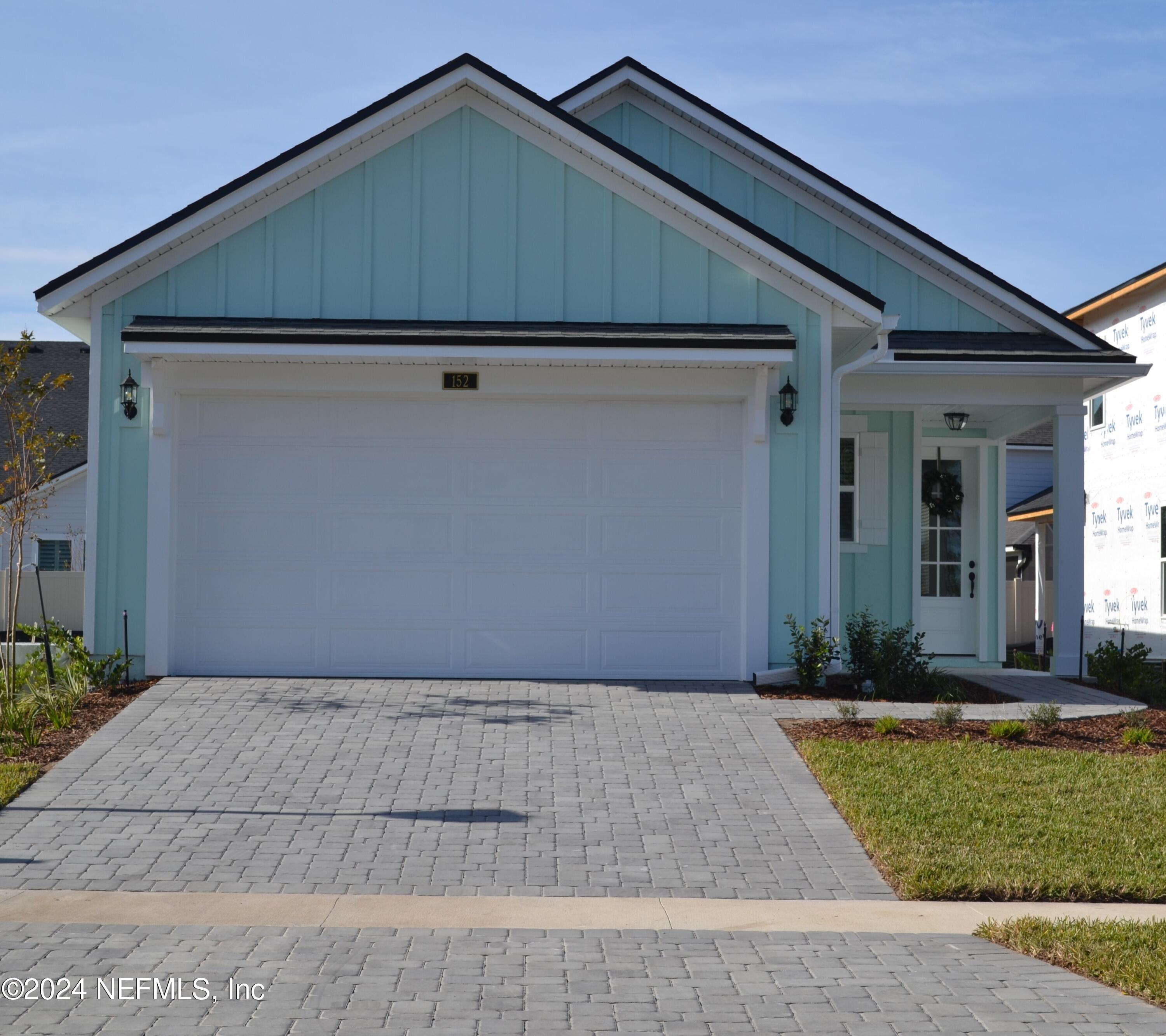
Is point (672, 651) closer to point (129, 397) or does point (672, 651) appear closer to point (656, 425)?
point (656, 425)

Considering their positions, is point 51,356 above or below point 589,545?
above

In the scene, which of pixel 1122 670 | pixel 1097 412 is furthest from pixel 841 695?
pixel 1097 412

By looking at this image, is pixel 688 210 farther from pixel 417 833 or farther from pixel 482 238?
pixel 417 833

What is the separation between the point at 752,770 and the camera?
8.74 meters

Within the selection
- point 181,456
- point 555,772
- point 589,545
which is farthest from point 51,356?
point 555,772

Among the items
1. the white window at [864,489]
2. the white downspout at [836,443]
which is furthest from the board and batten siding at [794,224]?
the white downspout at [836,443]

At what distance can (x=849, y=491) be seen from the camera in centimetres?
1434

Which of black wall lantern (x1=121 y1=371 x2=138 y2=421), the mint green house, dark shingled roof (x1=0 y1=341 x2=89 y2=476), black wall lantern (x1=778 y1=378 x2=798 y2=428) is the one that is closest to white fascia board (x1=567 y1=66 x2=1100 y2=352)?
the mint green house

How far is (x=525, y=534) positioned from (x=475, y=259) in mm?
2702

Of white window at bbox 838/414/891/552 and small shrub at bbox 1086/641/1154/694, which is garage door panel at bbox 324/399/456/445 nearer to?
white window at bbox 838/414/891/552

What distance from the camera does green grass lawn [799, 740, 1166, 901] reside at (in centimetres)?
653

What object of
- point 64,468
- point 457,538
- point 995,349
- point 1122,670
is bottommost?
point 1122,670

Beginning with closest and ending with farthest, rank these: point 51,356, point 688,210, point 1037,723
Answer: point 1037,723, point 688,210, point 51,356

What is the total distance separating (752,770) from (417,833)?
2.61 meters
